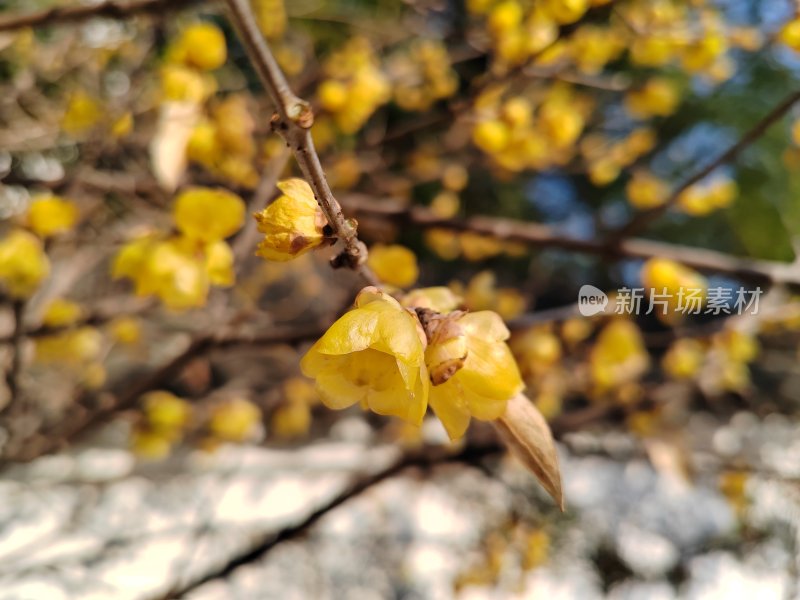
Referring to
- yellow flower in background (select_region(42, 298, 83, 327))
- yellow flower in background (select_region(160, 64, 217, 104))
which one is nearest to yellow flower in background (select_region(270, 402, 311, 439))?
yellow flower in background (select_region(42, 298, 83, 327))

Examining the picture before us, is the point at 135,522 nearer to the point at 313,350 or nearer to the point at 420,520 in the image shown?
the point at 420,520

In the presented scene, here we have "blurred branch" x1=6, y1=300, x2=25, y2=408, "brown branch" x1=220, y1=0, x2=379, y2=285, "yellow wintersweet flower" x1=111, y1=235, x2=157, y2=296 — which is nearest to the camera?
"brown branch" x1=220, y1=0, x2=379, y2=285

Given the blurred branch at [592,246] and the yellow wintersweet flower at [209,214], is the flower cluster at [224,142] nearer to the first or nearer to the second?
the blurred branch at [592,246]

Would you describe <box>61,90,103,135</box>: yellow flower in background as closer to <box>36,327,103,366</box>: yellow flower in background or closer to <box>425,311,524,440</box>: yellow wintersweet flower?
<box>36,327,103,366</box>: yellow flower in background

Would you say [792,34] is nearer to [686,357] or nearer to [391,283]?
[391,283]

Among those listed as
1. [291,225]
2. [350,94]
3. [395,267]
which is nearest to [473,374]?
[291,225]

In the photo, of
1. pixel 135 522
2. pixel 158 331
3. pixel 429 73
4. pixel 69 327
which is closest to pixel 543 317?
pixel 69 327
